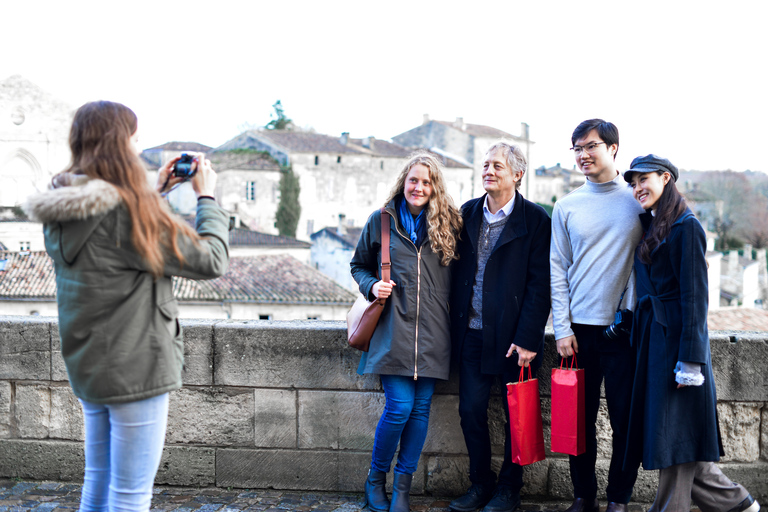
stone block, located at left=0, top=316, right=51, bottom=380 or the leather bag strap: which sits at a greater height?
the leather bag strap

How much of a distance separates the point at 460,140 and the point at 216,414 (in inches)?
2094

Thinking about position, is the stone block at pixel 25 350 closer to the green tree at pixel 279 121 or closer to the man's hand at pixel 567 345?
the man's hand at pixel 567 345

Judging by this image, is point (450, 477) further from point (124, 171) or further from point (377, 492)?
point (124, 171)

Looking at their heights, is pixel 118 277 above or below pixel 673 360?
above

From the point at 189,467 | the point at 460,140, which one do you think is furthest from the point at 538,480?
the point at 460,140

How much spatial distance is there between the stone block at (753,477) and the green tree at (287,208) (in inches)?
1718

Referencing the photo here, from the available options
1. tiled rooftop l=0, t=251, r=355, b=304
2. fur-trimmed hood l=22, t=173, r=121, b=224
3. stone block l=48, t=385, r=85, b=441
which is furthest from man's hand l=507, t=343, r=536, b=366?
tiled rooftop l=0, t=251, r=355, b=304

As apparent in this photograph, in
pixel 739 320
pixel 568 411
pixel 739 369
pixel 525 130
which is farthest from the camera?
pixel 525 130

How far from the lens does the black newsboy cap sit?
298 cm

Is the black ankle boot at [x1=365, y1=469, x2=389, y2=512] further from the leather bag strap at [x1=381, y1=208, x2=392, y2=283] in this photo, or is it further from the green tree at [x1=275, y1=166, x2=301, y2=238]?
the green tree at [x1=275, y1=166, x2=301, y2=238]

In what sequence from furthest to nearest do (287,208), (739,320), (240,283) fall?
1. (287,208)
2. (240,283)
3. (739,320)

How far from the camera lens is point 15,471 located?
3.86m

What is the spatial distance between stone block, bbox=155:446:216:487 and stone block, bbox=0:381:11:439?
0.92 meters

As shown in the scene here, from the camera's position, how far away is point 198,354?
12.5ft
